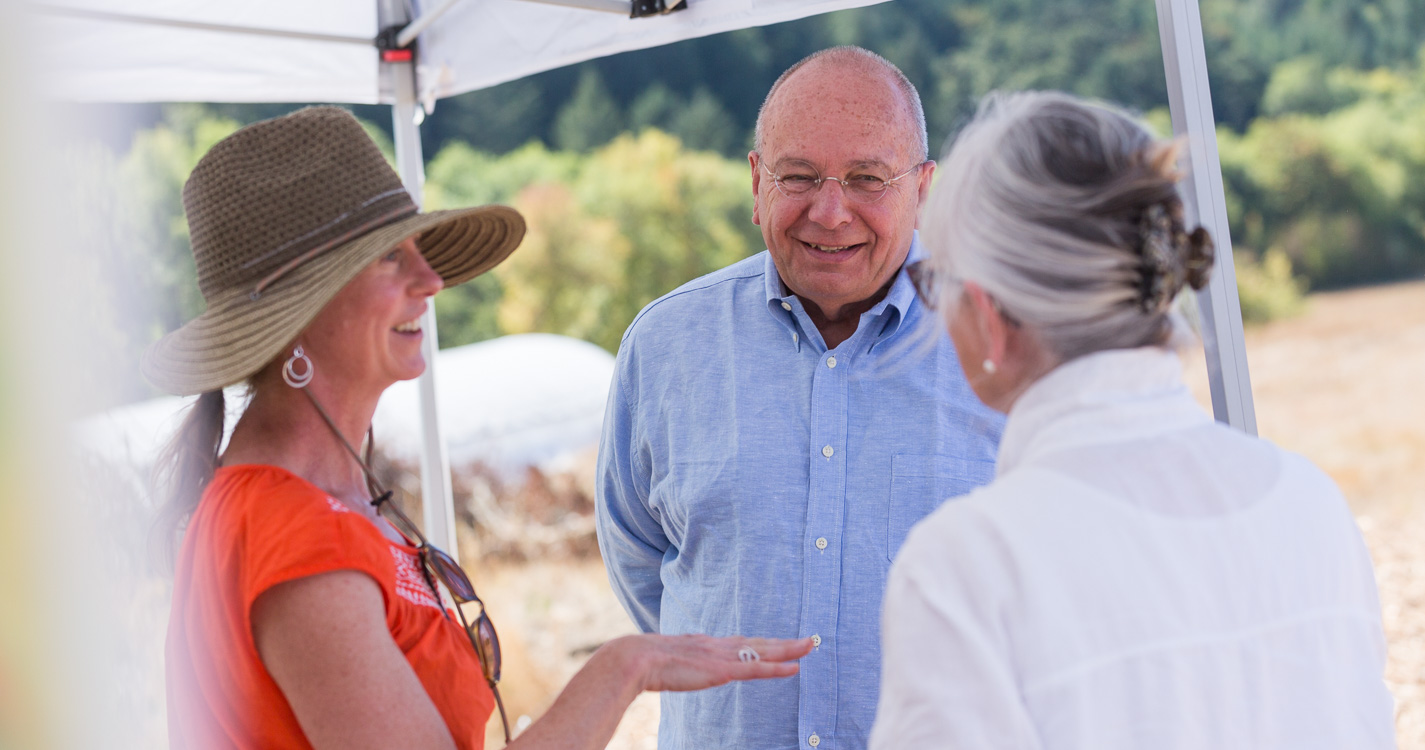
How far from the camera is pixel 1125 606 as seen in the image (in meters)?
0.89

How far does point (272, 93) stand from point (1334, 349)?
11.3 metres

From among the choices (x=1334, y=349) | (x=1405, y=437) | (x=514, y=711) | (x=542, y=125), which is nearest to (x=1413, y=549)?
(x=1405, y=437)

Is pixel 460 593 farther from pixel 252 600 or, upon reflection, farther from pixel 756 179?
pixel 756 179

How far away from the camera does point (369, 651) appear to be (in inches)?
41.6

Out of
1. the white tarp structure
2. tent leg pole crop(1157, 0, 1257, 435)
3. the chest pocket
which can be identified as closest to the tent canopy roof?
tent leg pole crop(1157, 0, 1257, 435)

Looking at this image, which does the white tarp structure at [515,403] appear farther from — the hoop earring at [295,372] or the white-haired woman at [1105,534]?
the white-haired woman at [1105,534]

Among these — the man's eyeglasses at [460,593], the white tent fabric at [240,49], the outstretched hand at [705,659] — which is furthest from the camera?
the white tent fabric at [240,49]

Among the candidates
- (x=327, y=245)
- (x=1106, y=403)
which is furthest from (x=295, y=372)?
(x=1106, y=403)

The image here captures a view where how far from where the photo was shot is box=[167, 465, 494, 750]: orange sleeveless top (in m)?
1.07

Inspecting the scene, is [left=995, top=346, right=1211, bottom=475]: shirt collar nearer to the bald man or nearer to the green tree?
the bald man

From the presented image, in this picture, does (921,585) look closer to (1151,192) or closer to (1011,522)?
(1011,522)

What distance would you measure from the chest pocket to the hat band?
924mm

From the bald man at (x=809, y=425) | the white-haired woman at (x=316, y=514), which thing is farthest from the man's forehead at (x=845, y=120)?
the white-haired woman at (x=316, y=514)

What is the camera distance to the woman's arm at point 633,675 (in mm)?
1107
